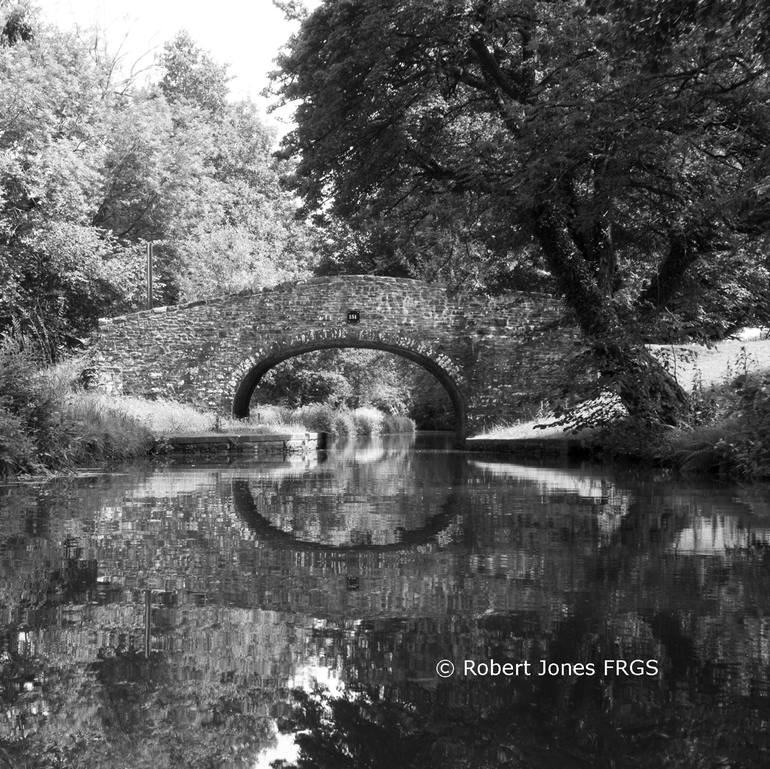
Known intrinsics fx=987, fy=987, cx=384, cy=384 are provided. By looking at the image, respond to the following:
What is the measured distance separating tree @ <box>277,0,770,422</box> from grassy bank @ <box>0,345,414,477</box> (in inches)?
197

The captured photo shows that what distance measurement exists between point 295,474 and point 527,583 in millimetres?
7825

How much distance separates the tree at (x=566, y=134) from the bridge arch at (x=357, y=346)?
3886 millimetres

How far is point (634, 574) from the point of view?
4168 millimetres

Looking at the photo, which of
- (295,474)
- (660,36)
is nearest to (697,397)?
(295,474)

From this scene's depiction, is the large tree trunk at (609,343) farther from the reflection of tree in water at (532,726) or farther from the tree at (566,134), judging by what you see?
the reflection of tree in water at (532,726)

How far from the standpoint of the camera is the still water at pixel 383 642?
2139 mm

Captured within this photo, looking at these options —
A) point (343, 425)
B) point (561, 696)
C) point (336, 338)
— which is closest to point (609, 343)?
point (336, 338)

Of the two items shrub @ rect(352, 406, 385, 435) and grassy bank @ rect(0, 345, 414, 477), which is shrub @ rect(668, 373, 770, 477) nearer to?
grassy bank @ rect(0, 345, 414, 477)

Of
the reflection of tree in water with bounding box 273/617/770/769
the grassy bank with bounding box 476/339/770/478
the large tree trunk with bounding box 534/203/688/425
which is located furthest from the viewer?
the large tree trunk with bounding box 534/203/688/425

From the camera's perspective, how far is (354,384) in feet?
131

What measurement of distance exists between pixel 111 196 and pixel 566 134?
20.2 m

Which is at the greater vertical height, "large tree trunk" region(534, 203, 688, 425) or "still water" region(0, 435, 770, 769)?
"large tree trunk" region(534, 203, 688, 425)

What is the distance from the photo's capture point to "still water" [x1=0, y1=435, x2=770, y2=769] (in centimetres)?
214

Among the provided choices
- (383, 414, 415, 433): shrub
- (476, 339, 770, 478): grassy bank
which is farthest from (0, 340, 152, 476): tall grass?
(383, 414, 415, 433): shrub
